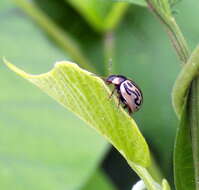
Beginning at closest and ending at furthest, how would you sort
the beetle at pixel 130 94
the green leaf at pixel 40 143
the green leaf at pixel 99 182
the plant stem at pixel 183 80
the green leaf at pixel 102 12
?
the plant stem at pixel 183 80
the beetle at pixel 130 94
the green leaf at pixel 40 143
the green leaf at pixel 99 182
the green leaf at pixel 102 12

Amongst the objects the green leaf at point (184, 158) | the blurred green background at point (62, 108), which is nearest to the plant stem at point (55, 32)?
the blurred green background at point (62, 108)

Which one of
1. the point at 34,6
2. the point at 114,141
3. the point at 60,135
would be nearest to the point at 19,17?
the point at 34,6

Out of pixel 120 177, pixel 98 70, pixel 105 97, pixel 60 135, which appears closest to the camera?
pixel 105 97

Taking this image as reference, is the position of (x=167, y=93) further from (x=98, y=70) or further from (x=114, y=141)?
(x=114, y=141)

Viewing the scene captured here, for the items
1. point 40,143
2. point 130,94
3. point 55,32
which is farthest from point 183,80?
point 55,32

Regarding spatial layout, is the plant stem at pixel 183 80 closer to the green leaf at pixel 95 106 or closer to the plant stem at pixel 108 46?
the green leaf at pixel 95 106

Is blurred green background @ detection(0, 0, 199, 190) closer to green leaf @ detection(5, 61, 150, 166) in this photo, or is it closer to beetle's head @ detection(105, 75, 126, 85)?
beetle's head @ detection(105, 75, 126, 85)
